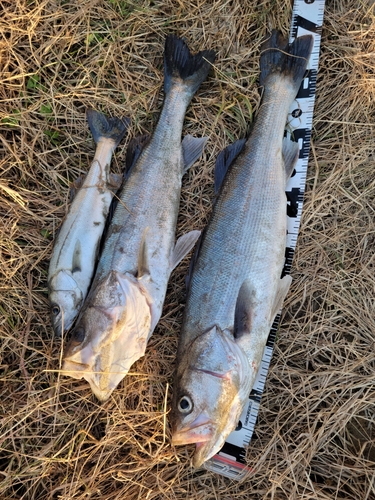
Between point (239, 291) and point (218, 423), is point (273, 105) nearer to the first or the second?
point (239, 291)

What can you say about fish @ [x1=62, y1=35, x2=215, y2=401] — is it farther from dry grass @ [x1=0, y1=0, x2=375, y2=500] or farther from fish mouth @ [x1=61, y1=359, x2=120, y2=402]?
dry grass @ [x1=0, y1=0, x2=375, y2=500]

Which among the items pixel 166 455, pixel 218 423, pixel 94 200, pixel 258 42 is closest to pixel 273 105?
pixel 258 42

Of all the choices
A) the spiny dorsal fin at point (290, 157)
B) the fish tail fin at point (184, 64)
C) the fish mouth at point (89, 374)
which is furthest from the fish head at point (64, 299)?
the spiny dorsal fin at point (290, 157)

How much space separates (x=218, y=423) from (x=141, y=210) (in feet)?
5.03

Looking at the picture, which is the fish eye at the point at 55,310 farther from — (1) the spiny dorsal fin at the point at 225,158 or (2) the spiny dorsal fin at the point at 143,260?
(1) the spiny dorsal fin at the point at 225,158

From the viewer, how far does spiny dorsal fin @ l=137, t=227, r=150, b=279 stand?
2898 mm

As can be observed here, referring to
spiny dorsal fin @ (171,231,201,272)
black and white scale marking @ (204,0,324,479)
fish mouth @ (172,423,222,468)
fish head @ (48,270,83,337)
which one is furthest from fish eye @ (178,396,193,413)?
fish head @ (48,270,83,337)

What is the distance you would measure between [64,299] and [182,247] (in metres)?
0.96

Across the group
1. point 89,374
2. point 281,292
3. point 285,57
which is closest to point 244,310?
point 281,292

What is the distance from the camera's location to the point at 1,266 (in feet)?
10.5

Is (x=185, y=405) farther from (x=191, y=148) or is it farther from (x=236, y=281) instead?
(x=191, y=148)

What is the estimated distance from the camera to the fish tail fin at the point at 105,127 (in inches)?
130

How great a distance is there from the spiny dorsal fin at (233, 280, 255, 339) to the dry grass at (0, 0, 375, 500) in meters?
0.65

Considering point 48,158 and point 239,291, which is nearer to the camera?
point 239,291
